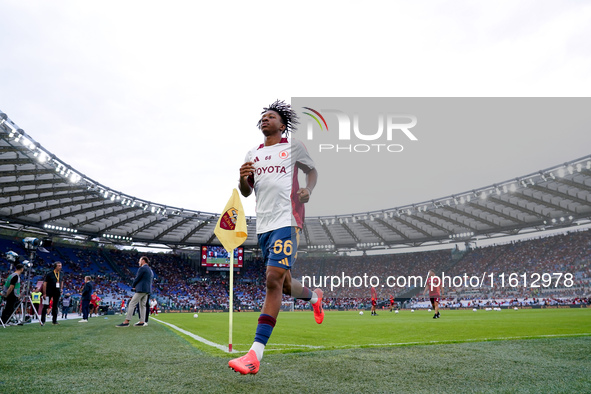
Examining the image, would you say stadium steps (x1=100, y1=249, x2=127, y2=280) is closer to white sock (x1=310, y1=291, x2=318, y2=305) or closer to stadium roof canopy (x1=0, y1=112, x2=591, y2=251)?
stadium roof canopy (x1=0, y1=112, x2=591, y2=251)

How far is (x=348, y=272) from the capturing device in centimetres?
5212

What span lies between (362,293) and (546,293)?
19606 millimetres

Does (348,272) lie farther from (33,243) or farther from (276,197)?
(276,197)

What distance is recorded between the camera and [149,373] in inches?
112

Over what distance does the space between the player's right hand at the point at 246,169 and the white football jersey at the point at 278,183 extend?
11 cm

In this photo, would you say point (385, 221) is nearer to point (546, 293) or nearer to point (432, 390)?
point (546, 293)

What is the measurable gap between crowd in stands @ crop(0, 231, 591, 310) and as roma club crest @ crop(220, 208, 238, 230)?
1344 inches

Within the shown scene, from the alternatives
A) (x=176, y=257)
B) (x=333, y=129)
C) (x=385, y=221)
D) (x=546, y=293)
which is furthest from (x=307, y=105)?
(x=176, y=257)

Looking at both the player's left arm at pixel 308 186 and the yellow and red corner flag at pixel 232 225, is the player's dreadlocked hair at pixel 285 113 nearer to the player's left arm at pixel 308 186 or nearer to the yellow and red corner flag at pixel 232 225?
the player's left arm at pixel 308 186

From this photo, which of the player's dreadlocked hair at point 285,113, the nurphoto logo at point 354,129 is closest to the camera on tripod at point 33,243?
the player's dreadlocked hair at point 285,113

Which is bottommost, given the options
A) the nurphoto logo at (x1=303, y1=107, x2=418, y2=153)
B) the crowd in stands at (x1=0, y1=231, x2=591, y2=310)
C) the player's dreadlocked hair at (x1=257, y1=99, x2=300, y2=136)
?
the crowd in stands at (x1=0, y1=231, x2=591, y2=310)

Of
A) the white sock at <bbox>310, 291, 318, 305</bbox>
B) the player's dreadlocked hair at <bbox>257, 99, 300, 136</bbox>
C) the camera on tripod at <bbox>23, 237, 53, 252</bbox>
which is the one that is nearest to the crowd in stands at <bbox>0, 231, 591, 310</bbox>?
the camera on tripod at <bbox>23, 237, 53, 252</bbox>

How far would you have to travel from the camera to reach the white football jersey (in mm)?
3503

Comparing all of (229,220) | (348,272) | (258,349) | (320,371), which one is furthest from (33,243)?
(348,272)
